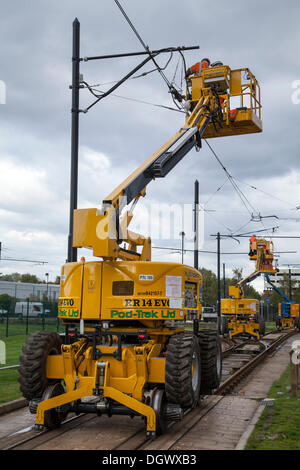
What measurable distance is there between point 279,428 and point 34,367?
4.37m

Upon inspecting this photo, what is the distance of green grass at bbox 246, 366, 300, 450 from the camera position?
782 centimetres

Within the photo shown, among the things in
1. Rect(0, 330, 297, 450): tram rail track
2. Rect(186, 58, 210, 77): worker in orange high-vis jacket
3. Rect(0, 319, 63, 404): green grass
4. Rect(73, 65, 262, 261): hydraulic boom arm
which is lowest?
Rect(0, 330, 297, 450): tram rail track

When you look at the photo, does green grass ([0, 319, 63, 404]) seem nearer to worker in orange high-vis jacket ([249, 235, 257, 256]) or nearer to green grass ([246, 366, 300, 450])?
green grass ([246, 366, 300, 450])

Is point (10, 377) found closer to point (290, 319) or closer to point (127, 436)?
point (127, 436)

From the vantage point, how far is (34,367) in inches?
346

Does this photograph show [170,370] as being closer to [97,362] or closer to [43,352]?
[97,362]

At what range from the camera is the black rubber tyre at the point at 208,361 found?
10.5m

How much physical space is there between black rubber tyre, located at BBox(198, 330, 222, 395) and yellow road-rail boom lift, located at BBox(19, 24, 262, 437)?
611 millimetres

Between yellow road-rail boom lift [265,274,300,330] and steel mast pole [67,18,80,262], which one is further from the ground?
steel mast pole [67,18,80,262]

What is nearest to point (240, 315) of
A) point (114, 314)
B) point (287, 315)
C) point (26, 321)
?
point (26, 321)

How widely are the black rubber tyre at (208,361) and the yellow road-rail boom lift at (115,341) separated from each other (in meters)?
0.61

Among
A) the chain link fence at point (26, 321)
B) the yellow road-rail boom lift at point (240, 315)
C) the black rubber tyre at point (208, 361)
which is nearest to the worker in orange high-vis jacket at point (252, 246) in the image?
the yellow road-rail boom lift at point (240, 315)

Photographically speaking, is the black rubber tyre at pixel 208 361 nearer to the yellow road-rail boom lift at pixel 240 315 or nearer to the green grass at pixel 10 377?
the green grass at pixel 10 377

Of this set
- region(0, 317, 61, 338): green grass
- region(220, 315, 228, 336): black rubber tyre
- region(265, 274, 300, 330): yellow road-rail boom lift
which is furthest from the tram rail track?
region(265, 274, 300, 330): yellow road-rail boom lift
